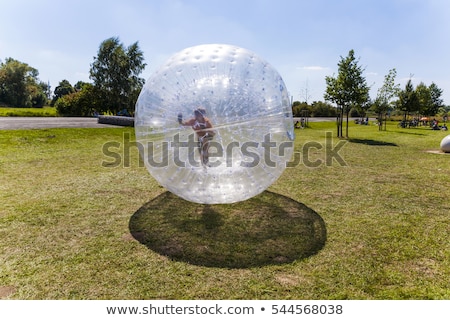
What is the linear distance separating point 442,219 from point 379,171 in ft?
14.1

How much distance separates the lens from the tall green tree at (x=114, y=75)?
154 feet

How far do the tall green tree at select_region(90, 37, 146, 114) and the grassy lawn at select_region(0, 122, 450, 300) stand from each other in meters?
41.1

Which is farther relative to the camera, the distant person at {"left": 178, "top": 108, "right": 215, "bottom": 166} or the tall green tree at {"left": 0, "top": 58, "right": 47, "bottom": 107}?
the tall green tree at {"left": 0, "top": 58, "right": 47, "bottom": 107}

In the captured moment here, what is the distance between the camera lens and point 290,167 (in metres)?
10.4

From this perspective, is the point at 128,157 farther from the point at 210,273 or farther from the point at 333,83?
the point at 333,83

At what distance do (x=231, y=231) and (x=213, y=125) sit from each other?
1808 mm

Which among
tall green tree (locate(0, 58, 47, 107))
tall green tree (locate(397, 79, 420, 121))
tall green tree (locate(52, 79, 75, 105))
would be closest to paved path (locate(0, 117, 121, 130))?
tall green tree (locate(397, 79, 420, 121))

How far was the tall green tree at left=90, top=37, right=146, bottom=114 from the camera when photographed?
46.8 meters

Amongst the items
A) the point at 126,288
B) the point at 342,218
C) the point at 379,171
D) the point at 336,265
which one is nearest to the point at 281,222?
the point at 342,218

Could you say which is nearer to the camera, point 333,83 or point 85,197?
point 85,197

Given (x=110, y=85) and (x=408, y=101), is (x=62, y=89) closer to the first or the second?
(x=110, y=85)

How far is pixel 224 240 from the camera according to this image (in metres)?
4.84

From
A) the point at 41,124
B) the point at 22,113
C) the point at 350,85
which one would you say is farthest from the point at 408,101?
the point at 22,113

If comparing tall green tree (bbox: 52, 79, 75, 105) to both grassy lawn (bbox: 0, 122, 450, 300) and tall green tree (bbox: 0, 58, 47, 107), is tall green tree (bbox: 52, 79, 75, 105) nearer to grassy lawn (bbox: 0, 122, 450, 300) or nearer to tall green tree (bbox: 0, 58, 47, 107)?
tall green tree (bbox: 0, 58, 47, 107)
